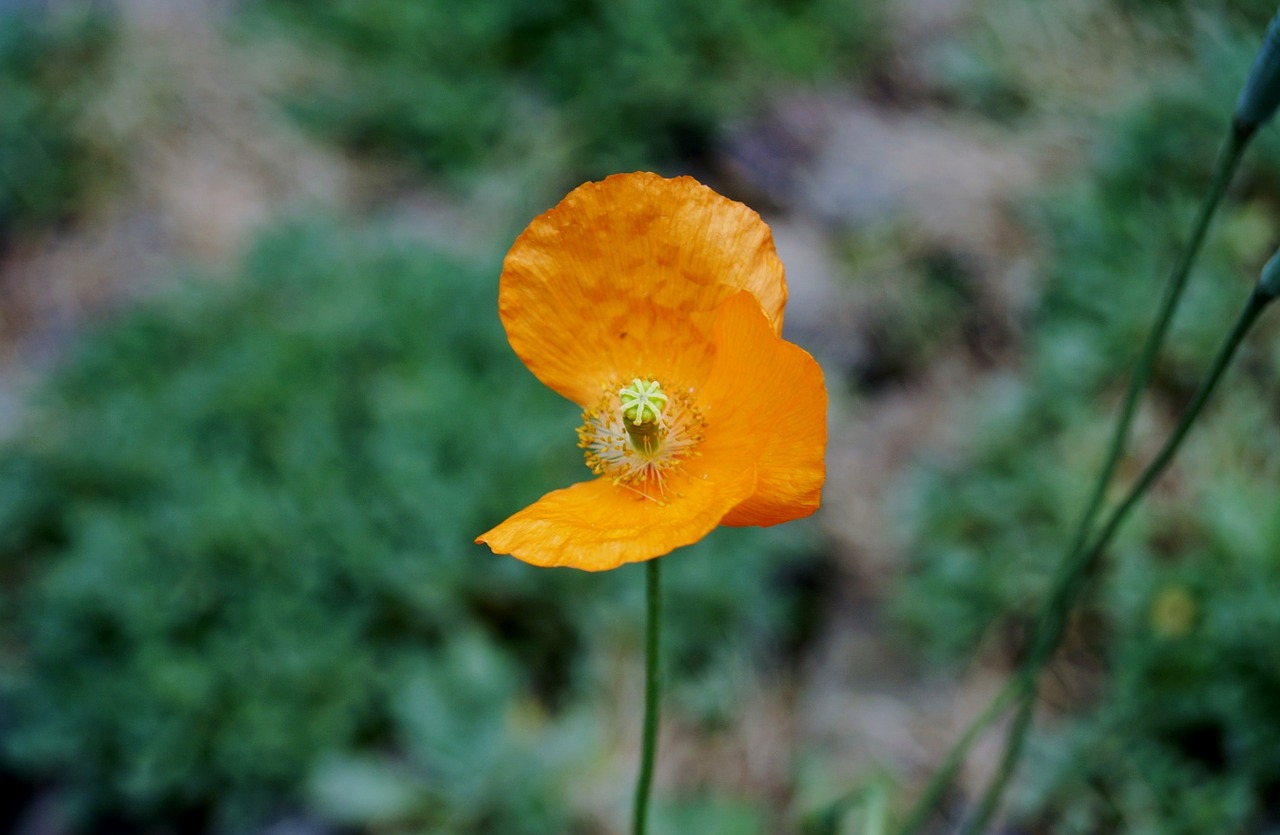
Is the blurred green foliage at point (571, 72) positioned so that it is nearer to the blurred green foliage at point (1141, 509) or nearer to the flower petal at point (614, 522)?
the blurred green foliage at point (1141, 509)

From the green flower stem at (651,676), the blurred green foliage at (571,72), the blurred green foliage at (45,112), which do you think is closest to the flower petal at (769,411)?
the green flower stem at (651,676)

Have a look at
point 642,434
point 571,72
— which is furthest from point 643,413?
point 571,72

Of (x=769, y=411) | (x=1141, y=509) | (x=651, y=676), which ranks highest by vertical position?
(x=1141, y=509)

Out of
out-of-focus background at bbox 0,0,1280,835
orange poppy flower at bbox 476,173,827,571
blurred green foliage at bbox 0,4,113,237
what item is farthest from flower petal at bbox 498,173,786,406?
blurred green foliage at bbox 0,4,113,237

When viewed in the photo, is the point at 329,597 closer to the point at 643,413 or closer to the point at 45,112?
the point at 643,413

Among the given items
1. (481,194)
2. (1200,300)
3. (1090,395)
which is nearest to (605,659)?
(1090,395)

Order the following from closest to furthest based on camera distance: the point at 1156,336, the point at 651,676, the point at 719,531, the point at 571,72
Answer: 1. the point at 651,676
2. the point at 1156,336
3. the point at 719,531
4. the point at 571,72

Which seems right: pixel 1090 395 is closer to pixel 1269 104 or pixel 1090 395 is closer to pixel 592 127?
pixel 1269 104
